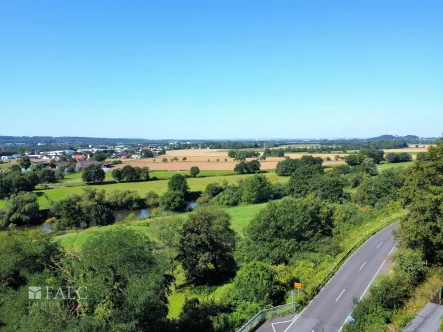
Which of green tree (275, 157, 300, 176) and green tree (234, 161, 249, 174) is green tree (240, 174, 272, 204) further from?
green tree (234, 161, 249, 174)

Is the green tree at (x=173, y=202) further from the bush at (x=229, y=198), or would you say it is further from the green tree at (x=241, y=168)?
the green tree at (x=241, y=168)

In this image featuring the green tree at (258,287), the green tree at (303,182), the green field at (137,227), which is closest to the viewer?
the green tree at (258,287)

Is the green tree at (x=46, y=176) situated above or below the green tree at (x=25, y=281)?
below

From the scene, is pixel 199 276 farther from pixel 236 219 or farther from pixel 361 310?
pixel 236 219

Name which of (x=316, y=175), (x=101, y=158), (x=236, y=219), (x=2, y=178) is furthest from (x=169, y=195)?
(x=101, y=158)

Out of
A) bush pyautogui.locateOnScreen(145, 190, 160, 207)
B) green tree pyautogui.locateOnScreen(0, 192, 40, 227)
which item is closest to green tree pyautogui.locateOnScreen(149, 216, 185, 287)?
green tree pyautogui.locateOnScreen(0, 192, 40, 227)

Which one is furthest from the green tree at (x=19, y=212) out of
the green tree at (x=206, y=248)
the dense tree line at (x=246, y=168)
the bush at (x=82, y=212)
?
the dense tree line at (x=246, y=168)

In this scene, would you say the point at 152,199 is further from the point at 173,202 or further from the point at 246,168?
the point at 246,168
